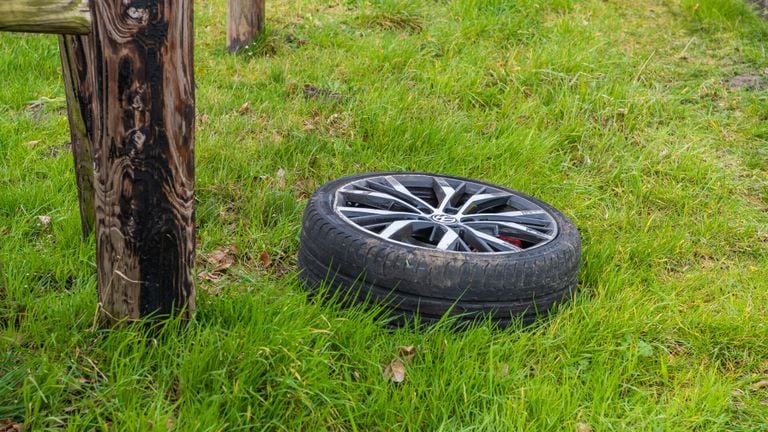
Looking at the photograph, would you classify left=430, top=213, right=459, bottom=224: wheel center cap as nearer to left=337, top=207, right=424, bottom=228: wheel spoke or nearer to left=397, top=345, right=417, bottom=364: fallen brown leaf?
left=337, top=207, right=424, bottom=228: wheel spoke

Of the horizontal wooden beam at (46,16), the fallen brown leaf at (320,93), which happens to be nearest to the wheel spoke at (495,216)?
the horizontal wooden beam at (46,16)

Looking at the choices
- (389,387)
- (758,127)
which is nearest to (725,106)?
(758,127)

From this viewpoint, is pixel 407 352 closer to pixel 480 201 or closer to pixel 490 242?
pixel 490 242

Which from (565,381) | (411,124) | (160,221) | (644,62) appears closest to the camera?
(160,221)

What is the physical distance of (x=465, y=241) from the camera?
145 inches

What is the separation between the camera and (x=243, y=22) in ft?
22.2

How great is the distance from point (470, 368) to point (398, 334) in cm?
37

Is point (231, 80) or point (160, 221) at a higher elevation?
point (160, 221)

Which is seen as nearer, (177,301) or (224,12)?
(177,301)

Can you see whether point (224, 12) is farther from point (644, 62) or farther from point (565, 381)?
point (565, 381)

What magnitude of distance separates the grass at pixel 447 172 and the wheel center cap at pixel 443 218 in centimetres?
64

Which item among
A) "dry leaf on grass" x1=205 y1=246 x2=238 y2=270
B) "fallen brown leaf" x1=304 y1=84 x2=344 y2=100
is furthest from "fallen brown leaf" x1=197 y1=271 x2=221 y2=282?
"fallen brown leaf" x1=304 y1=84 x2=344 y2=100

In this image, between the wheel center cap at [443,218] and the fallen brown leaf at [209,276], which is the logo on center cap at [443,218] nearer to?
the wheel center cap at [443,218]

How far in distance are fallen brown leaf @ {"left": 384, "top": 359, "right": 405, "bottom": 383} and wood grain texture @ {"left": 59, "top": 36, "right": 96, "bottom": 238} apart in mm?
1411
